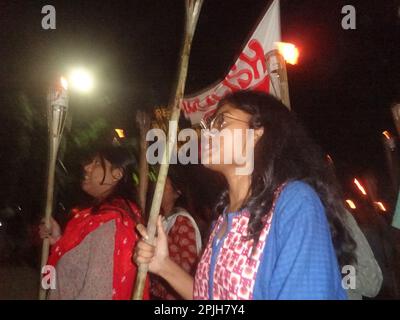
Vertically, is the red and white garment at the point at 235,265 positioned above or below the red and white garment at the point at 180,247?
above

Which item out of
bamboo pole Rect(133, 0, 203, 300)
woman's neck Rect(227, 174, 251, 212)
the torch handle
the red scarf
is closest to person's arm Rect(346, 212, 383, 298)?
woman's neck Rect(227, 174, 251, 212)

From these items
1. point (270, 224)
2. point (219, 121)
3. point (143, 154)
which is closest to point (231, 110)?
point (219, 121)

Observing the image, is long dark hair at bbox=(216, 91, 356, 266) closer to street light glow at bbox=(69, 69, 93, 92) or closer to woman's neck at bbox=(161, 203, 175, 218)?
woman's neck at bbox=(161, 203, 175, 218)

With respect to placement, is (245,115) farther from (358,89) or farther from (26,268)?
(358,89)

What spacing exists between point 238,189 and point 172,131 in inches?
17.3

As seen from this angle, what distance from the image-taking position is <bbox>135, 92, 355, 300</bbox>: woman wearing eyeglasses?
4.65ft

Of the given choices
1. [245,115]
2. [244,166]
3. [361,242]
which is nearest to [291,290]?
[244,166]

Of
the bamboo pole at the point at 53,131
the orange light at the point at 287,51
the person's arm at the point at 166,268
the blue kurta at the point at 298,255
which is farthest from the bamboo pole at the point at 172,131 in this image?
the orange light at the point at 287,51

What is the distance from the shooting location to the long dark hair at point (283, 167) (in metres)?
1.66

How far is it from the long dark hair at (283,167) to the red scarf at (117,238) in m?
1.00

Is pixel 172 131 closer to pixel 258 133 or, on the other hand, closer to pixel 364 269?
pixel 258 133

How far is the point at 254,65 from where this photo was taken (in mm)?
3561

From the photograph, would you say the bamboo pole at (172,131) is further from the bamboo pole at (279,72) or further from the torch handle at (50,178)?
the torch handle at (50,178)
